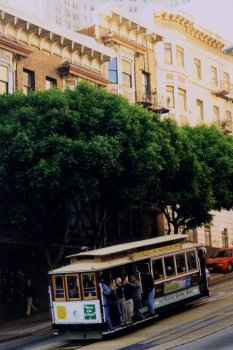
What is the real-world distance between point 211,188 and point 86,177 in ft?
37.3

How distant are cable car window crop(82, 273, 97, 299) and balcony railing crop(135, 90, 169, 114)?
23.3m

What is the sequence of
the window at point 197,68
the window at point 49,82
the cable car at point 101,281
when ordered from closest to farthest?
the cable car at point 101,281, the window at point 49,82, the window at point 197,68

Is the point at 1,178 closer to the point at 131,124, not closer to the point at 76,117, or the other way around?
the point at 76,117

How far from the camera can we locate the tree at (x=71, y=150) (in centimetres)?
2606

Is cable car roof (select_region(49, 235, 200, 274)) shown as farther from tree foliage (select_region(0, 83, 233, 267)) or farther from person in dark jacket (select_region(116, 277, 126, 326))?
tree foliage (select_region(0, 83, 233, 267))

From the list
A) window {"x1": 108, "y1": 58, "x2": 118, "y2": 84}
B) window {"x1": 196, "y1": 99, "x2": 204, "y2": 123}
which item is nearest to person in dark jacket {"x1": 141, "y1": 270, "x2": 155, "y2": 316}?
window {"x1": 108, "y1": 58, "x2": 118, "y2": 84}

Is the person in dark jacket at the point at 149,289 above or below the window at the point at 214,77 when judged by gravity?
below

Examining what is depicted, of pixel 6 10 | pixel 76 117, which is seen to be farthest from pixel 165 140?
pixel 6 10

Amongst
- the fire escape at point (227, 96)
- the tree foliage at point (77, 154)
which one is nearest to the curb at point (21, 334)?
the tree foliage at point (77, 154)

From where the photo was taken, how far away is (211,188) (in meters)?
36.0

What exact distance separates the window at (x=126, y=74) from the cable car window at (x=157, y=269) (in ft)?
72.5

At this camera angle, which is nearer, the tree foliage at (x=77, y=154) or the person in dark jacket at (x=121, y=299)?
the person in dark jacket at (x=121, y=299)

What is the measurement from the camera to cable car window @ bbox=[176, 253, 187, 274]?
2431cm

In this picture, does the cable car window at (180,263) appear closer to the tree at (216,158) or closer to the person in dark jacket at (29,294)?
the person in dark jacket at (29,294)
